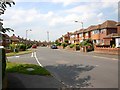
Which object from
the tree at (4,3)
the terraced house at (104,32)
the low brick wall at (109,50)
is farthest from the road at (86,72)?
the terraced house at (104,32)

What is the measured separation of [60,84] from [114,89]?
3.04m

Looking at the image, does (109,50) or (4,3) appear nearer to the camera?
(4,3)

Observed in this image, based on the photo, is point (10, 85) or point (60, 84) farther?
point (60, 84)

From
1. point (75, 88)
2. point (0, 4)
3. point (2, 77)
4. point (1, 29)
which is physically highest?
point (0, 4)

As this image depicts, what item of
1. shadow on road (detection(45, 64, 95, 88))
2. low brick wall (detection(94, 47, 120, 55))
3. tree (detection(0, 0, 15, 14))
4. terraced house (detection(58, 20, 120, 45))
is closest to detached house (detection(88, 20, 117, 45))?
terraced house (detection(58, 20, 120, 45))

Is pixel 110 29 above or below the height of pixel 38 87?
above

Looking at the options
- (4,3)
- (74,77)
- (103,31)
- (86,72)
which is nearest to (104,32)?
(103,31)

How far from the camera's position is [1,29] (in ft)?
38.5

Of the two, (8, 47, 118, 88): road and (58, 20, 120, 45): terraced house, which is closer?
(8, 47, 118, 88): road

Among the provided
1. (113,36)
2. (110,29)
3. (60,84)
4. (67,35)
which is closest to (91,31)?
(110,29)

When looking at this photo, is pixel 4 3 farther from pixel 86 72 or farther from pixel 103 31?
pixel 103 31

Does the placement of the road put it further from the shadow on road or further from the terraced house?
the terraced house

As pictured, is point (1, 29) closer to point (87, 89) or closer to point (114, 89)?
point (87, 89)

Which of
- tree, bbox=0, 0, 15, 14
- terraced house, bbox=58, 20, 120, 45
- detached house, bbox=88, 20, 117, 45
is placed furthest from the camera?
detached house, bbox=88, 20, 117, 45
